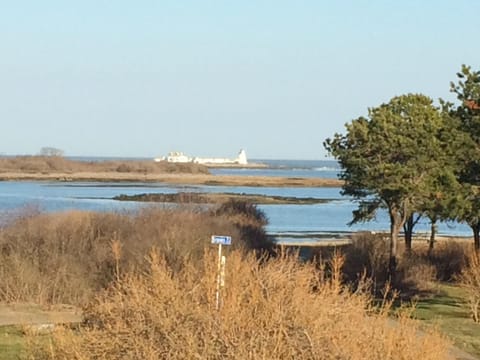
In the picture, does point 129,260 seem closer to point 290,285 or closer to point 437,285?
point 437,285

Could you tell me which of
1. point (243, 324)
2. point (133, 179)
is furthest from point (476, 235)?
point (133, 179)

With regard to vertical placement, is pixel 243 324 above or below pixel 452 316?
above

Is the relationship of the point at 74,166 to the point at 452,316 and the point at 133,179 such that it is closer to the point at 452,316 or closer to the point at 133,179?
the point at 133,179

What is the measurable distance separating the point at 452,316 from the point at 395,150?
8123 mm

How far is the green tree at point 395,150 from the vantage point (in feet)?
96.3

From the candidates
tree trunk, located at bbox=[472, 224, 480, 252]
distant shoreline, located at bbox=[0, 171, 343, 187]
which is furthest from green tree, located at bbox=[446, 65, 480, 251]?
distant shoreline, located at bbox=[0, 171, 343, 187]

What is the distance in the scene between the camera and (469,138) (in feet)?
77.3

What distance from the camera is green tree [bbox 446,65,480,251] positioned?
21.7 metres

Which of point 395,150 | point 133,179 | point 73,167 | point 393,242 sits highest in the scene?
point 395,150

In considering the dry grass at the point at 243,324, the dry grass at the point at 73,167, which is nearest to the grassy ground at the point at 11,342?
the dry grass at the point at 243,324

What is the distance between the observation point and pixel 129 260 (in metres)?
25.0

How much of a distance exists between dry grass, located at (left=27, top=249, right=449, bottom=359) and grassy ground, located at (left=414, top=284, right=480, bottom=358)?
4418 millimetres

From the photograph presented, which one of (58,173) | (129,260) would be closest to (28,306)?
(129,260)

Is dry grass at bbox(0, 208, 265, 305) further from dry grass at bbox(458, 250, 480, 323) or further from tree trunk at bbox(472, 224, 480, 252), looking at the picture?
tree trunk at bbox(472, 224, 480, 252)
